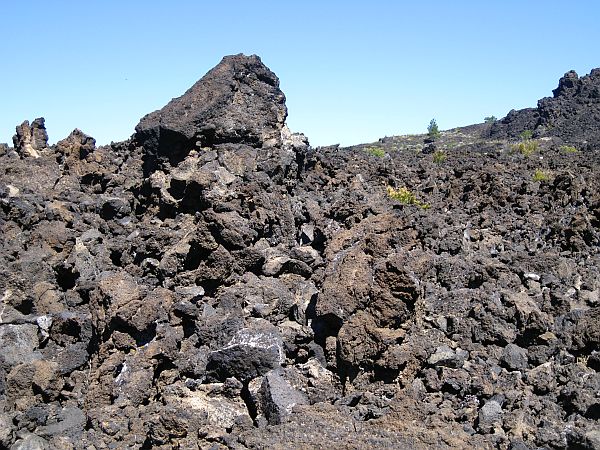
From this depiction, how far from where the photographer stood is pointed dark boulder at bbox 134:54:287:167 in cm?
823

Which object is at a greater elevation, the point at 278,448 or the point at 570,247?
the point at 570,247

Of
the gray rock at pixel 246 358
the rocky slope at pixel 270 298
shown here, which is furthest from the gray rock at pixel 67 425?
the gray rock at pixel 246 358

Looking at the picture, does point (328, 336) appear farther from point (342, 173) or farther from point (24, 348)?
point (342, 173)

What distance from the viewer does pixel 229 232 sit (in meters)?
6.62

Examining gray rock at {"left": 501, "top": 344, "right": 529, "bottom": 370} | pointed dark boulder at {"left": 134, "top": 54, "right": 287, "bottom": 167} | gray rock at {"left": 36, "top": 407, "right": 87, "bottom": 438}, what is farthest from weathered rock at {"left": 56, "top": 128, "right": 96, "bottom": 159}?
gray rock at {"left": 501, "top": 344, "right": 529, "bottom": 370}

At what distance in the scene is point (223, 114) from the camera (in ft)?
27.2

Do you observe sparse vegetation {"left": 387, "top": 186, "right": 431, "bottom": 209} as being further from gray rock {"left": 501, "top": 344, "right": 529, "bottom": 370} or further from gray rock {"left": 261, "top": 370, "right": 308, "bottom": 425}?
gray rock {"left": 261, "top": 370, "right": 308, "bottom": 425}

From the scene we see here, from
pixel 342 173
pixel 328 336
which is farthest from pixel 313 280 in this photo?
pixel 342 173

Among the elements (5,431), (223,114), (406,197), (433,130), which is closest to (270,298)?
(5,431)

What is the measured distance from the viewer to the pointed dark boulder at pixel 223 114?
823 cm

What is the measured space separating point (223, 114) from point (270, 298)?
122 inches

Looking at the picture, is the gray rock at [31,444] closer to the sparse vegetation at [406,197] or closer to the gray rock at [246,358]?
the gray rock at [246,358]

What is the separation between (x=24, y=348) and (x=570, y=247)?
6.62 metres

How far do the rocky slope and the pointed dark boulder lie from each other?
3cm
